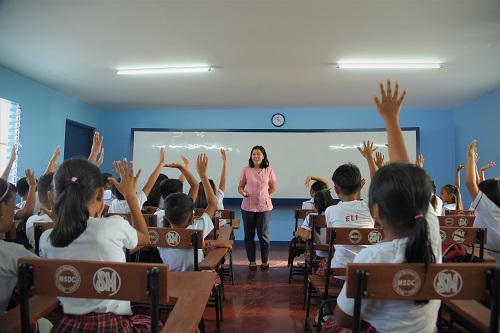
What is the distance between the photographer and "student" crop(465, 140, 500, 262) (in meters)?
2.45

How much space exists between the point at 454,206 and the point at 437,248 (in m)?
3.77

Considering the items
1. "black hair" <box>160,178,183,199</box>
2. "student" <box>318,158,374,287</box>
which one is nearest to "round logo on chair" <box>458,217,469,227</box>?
"student" <box>318,158,374,287</box>

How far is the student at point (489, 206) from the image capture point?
245 cm

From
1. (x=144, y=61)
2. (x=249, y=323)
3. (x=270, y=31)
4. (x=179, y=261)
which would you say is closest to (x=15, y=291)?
(x=179, y=261)

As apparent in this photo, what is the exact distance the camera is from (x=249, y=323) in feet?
8.86

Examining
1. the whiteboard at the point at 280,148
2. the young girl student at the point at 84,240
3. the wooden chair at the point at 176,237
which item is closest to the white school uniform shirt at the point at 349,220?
the wooden chair at the point at 176,237

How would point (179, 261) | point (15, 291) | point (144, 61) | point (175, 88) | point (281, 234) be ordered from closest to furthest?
point (15, 291), point (179, 261), point (144, 61), point (175, 88), point (281, 234)

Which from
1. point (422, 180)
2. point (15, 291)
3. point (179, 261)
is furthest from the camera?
point (179, 261)

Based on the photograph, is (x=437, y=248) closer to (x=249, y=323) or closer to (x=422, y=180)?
(x=422, y=180)

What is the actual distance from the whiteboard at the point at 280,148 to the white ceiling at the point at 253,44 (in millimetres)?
1019

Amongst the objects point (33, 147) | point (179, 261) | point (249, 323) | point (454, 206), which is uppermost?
point (33, 147)

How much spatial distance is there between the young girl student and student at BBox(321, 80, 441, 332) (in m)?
0.76

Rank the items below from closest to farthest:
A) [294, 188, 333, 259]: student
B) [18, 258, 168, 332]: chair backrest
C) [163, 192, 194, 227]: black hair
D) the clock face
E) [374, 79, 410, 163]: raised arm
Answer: [18, 258, 168, 332]: chair backrest, [374, 79, 410, 163]: raised arm, [163, 192, 194, 227]: black hair, [294, 188, 333, 259]: student, the clock face

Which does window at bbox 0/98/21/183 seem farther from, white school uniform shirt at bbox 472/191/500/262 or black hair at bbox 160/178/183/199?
white school uniform shirt at bbox 472/191/500/262
